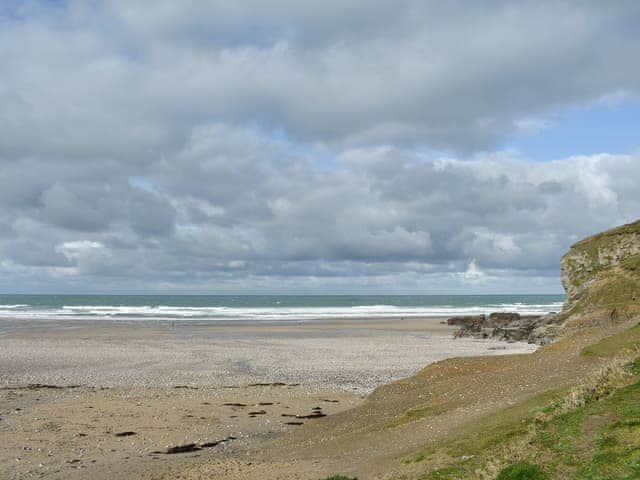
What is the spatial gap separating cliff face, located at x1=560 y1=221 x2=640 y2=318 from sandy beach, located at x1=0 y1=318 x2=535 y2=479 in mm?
8332

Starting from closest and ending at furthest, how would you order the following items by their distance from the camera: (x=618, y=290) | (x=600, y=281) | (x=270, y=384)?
(x=270, y=384), (x=618, y=290), (x=600, y=281)

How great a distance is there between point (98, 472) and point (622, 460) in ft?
41.3

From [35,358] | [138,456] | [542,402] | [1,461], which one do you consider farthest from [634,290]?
[35,358]

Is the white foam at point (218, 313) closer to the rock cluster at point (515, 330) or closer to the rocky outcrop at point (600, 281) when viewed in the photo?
the rock cluster at point (515, 330)

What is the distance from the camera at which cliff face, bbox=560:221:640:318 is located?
3116 cm

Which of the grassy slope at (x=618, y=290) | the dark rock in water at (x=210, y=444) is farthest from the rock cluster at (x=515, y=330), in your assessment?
the dark rock in water at (x=210, y=444)

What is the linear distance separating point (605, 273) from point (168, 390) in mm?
25778

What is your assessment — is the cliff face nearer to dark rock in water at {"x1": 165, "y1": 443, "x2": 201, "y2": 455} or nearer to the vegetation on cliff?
the vegetation on cliff

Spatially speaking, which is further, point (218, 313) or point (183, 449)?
point (218, 313)

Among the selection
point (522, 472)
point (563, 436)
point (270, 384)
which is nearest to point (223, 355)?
point (270, 384)

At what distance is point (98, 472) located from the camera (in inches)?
607

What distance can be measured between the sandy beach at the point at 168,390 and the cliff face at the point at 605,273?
8.33 metres

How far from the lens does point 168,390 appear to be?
27.5 metres

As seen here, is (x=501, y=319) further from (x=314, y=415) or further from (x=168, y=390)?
(x=314, y=415)
